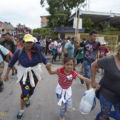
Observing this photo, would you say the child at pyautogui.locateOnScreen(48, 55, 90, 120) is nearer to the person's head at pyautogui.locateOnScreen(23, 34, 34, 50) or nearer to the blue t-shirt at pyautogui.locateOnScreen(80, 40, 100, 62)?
the person's head at pyautogui.locateOnScreen(23, 34, 34, 50)

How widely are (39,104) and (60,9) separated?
70.2 feet

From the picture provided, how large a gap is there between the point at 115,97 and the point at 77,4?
2304cm

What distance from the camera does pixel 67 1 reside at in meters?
23.4

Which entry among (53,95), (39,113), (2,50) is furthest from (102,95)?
(2,50)

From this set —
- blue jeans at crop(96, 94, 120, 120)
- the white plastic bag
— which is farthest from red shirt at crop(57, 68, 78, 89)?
blue jeans at crop(96, 94, 120, 120)

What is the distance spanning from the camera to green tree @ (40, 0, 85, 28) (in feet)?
75.8

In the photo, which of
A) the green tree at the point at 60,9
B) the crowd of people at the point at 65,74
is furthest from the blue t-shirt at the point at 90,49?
the green tree at the point at 60,9

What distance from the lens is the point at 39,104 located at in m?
3.88

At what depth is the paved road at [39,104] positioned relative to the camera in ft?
10.9

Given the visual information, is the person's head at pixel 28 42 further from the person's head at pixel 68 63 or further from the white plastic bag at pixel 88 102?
the white plastic bag at pixel 88 102

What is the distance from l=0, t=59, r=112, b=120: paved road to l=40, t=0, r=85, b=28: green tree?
1931 centimetres

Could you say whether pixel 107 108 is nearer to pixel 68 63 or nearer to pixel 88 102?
pixel 88 102

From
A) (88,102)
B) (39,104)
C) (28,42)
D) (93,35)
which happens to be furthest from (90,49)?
(88,102)

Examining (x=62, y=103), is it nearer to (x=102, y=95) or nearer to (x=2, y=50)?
(x=102, y=95)
